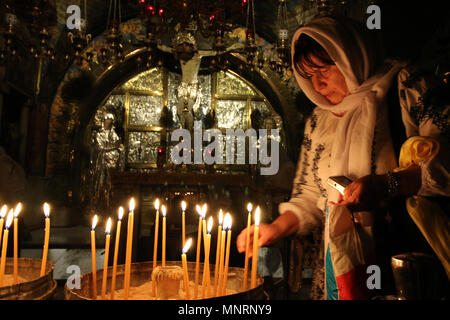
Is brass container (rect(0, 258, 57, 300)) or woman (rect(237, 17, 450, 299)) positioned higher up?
woman (rect(237, 17, 450, 299))

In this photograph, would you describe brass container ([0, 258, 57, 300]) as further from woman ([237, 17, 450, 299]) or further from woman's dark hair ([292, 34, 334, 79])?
woman's dark hair ([292, 34, 334, 79])

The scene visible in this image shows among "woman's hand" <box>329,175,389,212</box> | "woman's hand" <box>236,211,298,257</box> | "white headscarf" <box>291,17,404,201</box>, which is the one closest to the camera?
"woman's hand" <box>329,175,389,212</box>

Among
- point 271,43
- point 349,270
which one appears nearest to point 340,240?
point 349,270

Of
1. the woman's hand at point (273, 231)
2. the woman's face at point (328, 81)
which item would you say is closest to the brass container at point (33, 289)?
the woman's hand at point (273, 231)

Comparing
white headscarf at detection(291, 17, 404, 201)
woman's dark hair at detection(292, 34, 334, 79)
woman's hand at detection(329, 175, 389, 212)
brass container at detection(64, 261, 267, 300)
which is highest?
woman's dark hair at detection(292, 34, 334, 79)

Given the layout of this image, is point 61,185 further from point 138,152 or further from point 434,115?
point 434,115

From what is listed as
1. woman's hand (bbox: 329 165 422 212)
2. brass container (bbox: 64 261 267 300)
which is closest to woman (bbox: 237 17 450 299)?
woman's hand (bbox: 329 165 422 212)

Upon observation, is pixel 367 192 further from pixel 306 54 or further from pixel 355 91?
pixel 306 54

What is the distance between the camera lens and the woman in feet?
3.03

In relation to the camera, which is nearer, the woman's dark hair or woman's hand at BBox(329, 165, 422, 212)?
woman's hand at BBox(329, 165, 422, 212)

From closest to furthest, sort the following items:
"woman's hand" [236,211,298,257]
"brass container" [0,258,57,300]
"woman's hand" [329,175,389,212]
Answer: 1. "brass container" [0,258,57,300]
2. "woman's hand" [329,175,389,212]
3. "woman's hand" [236,211,298,257]

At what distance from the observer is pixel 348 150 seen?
3.66 ft

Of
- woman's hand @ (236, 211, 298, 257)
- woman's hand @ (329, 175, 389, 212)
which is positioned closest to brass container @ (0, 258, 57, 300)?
woman's hand @ (236, 211, 298, 257)

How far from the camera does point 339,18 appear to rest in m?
1.20
